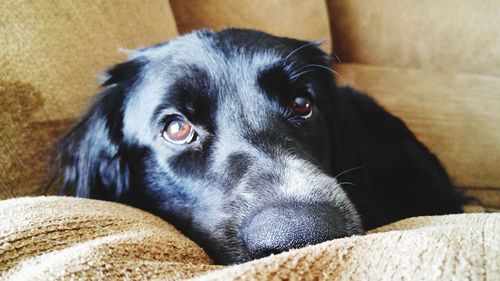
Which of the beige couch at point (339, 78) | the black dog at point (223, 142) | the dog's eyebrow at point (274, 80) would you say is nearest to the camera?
the beige couch at point (339, 78)

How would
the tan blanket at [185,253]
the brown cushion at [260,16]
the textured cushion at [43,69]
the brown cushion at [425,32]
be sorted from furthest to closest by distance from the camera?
the brown cushion at [425,32]
the brown cushion at [260,16]
the textured cushion at [43,69]
the tan blanket at [185,253]

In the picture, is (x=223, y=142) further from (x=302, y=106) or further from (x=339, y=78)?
(x=339, y=78)

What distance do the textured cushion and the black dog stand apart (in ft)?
0.22

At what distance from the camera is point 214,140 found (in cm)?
120

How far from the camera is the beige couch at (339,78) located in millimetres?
598

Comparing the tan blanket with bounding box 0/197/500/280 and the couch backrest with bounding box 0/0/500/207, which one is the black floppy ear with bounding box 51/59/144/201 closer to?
the couch backrest with bounding box 0/0/500/207

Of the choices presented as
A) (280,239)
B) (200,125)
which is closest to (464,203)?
(200,125)

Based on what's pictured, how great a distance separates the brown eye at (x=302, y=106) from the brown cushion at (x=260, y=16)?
0.91 metres

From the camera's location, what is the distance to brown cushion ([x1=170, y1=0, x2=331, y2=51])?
2141 millimetres

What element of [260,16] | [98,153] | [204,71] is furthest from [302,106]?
[260,16]

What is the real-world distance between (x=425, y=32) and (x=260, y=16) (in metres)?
1.03

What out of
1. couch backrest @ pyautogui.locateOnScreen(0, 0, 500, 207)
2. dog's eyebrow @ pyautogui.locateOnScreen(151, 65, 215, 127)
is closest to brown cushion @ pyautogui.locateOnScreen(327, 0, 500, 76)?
couch backrest @ pyautogui.locateOnScreen(0, 0, 500, 207)

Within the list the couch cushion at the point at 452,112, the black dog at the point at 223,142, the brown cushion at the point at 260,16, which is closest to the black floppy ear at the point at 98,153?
the black dog at the point at 223,142

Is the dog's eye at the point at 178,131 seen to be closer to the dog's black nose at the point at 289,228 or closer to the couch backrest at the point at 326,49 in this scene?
the couch backrest at the point at 326,49
